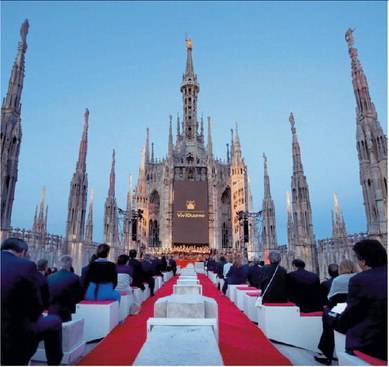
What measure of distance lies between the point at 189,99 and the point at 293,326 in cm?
4876

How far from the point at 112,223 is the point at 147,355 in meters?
18.5

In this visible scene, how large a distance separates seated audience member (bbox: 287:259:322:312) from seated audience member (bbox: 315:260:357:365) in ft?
2.25

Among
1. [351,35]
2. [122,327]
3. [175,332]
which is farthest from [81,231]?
[351,35]

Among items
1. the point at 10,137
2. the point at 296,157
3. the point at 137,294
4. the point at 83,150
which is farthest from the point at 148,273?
the point at 296,157

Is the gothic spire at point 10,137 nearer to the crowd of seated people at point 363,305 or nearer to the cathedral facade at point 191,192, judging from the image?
the crowd of seated people at point 363,305

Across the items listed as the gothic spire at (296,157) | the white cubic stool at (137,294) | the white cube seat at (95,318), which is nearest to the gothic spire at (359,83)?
the gothic spire at (296,157)

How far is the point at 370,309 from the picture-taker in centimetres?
256

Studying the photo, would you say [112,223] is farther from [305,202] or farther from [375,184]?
[375,184]

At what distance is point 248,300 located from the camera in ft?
22.4

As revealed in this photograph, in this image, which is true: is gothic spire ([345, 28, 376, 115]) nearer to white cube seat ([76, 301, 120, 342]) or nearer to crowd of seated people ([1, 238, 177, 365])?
white cube seat ([76, 301, 120, 342])

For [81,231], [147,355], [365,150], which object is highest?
[365,150]

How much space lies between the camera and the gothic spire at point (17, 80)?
12.6 meters

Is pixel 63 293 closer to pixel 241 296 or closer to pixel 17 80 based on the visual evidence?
pixel 241 296

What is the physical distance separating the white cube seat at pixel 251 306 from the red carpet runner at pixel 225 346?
275 mm
